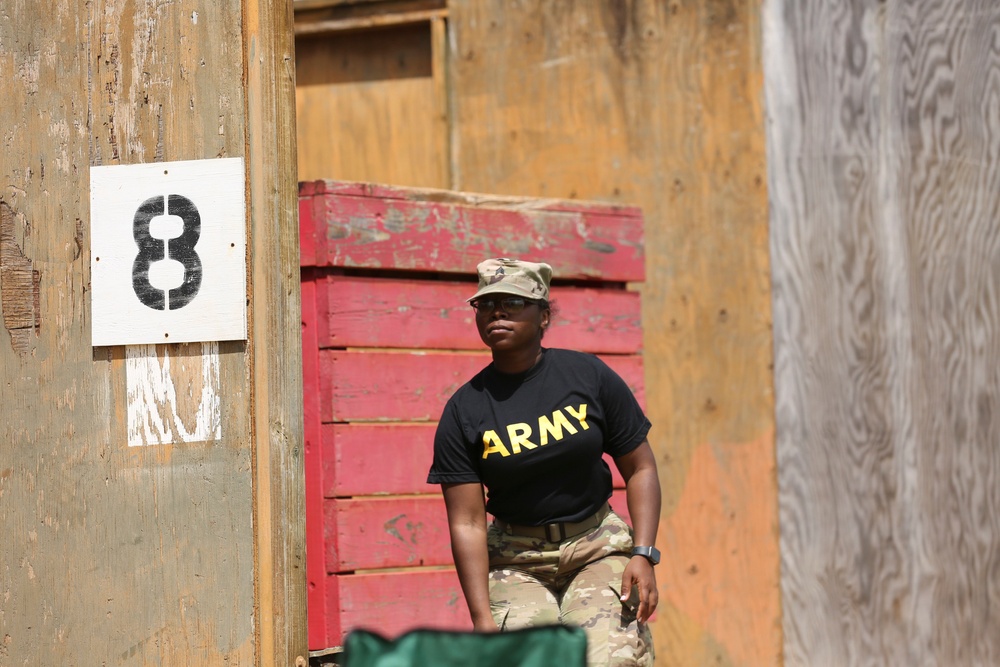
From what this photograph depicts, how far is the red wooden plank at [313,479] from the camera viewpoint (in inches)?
208

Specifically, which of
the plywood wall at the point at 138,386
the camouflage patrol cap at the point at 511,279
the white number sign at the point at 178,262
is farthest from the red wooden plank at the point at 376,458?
the camouflage patrol cap at the point at 511,279

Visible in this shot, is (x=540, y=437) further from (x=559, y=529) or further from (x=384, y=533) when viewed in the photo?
(x=384, y=533)

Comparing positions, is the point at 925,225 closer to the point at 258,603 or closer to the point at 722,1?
the point at 722,1

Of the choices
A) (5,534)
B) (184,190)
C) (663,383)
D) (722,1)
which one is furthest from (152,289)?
(722,1)

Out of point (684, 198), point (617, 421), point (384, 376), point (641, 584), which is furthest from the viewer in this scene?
point (684, 198)

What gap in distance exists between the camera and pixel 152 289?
4.43 m

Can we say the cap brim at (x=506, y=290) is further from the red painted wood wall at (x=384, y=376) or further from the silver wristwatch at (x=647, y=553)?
the red painted wood wall at (x=384, y=376)

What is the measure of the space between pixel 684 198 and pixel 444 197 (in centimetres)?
156

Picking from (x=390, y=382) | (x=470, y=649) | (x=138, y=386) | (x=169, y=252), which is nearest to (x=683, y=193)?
(x=390, y=382)

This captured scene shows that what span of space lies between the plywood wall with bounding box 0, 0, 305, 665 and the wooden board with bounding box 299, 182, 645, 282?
2.78 feet

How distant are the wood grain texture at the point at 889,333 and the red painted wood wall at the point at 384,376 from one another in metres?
1.28

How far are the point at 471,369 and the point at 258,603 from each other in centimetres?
168

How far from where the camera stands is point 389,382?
551cm

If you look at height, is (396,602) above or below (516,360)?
below
